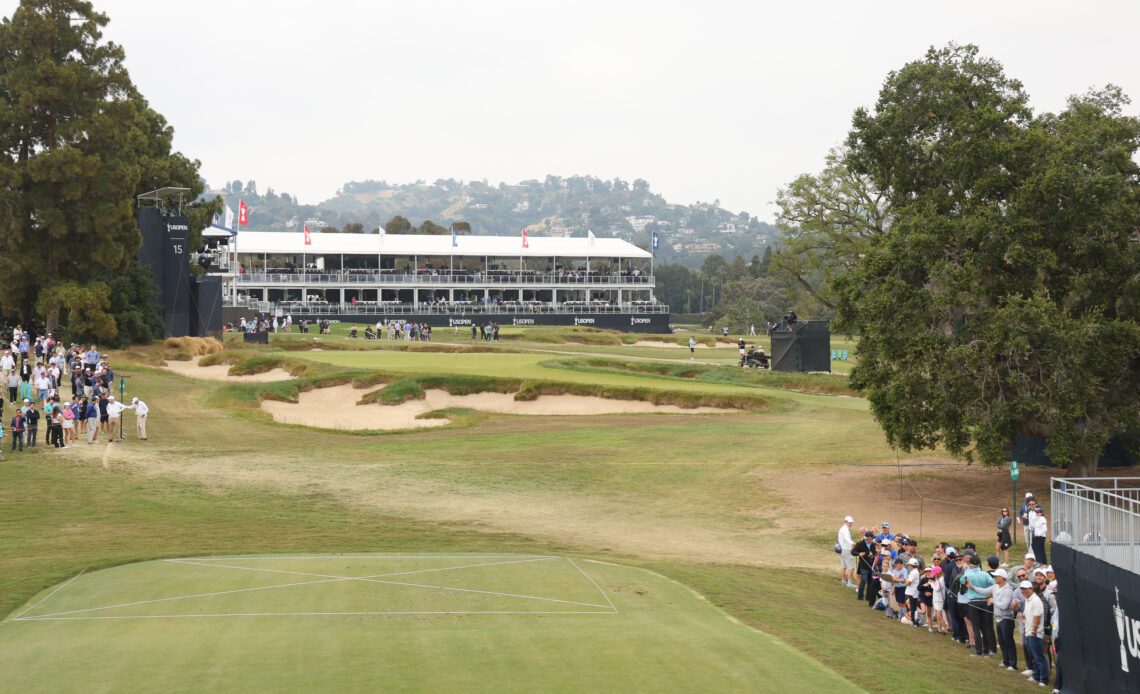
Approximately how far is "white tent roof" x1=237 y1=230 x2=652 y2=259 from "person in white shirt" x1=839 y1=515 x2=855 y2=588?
97.5m

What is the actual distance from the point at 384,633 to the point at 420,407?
1304 inches

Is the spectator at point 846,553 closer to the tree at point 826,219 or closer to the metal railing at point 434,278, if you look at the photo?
the tree at point 826,219

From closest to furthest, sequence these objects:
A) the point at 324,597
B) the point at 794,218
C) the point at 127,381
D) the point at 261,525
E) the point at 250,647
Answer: the point at 250,647
the point at 324,597
the point at 261,525
the point at 127,381
the point at 794,218

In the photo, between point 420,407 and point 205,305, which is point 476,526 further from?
point 205,305

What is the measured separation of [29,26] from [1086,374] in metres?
52.9

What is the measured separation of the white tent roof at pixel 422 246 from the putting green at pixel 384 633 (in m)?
97.4

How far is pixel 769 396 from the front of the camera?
49750 millimetres

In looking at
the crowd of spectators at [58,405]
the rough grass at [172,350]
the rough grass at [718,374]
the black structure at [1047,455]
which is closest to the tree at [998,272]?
the black structure at [1047,455]

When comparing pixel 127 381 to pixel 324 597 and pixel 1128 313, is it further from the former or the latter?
pixel 1128 313

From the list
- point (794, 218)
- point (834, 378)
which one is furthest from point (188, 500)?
point (794, 218)

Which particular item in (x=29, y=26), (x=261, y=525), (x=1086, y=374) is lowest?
(x=261, y=525)

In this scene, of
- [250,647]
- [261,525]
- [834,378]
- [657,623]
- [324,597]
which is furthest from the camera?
[834,378]

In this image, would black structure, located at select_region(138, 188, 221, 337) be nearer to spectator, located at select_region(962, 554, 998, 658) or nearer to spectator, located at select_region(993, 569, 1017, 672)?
spectator, located at select_region(962, 554, 998, 658)

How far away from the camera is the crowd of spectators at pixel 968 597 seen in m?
16.5
